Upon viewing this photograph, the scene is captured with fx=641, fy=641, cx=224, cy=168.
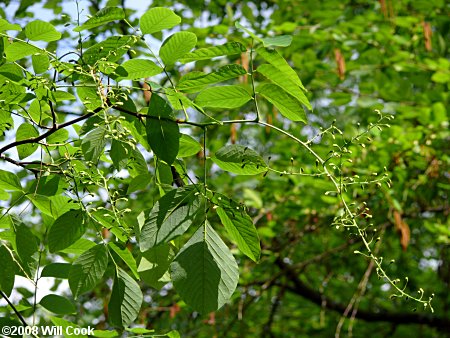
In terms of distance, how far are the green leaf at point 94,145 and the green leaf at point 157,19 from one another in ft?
0.56

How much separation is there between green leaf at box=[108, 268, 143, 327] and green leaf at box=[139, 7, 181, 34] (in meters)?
0.36

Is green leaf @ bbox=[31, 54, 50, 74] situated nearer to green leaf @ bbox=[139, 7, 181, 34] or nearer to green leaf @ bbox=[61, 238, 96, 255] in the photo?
green leaf @ bbox=[139, 7, 181, 34]

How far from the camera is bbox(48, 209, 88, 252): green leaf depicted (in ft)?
2.92

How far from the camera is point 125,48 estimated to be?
2.96ft

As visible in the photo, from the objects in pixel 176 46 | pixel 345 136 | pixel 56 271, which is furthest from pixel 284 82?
pixel 345 136

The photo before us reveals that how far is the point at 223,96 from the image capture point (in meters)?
0.93

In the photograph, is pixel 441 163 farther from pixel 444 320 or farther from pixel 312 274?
pixel 312 274

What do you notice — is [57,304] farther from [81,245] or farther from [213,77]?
[213,77]

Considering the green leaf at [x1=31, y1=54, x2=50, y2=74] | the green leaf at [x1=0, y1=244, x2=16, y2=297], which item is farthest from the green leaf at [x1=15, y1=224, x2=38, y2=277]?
the green leaf at [x1=31, y1=54, x2=50, y2=74]

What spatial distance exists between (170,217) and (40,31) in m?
0.34

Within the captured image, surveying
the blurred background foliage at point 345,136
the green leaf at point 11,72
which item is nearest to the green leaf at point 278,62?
the green leaf at point 11,72

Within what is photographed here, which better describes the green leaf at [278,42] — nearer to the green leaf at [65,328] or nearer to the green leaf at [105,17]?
the green leaf at [105,17]

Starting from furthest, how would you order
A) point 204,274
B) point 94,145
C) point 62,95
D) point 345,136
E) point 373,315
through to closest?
point 373,315
point 345,136
point 62,95
point 94,145
point 204,274

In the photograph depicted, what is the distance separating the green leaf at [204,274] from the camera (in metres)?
0.77
